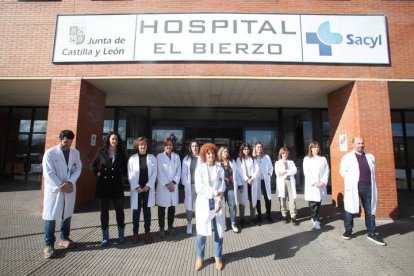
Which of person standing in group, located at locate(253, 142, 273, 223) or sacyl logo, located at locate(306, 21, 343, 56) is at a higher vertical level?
sacyl logo, located at locate(306, 21, 343, 56)

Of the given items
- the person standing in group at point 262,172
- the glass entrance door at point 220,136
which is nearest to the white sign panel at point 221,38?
the person standing in group at point 262,172

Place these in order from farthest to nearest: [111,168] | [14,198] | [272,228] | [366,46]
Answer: [14,198], [366,46], [272,228], [111,168]

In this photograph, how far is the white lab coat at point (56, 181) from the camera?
153 inches

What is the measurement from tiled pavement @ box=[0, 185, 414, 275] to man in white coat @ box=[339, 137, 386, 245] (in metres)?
0.31

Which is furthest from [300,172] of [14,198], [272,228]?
[14,198]

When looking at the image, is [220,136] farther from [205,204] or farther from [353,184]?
[205,204]

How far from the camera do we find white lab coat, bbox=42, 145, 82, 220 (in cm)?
388

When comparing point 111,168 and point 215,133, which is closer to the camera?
point 111,168

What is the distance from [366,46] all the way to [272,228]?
541 centimetres

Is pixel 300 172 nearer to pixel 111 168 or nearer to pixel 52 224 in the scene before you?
pixel 111 168

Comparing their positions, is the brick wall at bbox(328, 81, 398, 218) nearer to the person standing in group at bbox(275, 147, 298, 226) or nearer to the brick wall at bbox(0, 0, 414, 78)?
the brick wall at bbox(0, 0, 414, 78)

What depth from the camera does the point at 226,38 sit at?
6.68 meters

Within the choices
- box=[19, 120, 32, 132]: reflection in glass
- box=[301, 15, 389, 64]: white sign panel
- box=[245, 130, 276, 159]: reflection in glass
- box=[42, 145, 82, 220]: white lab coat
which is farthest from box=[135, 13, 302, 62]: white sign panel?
box=[19, 120, 32, 132]: reflection in glass

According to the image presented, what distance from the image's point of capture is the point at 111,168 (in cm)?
434
